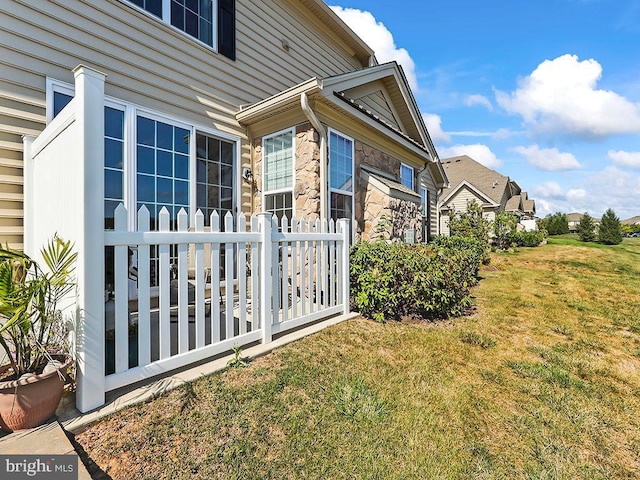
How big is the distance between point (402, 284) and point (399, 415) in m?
2.38

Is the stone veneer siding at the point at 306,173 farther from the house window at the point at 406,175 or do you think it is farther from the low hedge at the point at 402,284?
the house window at the point at 406,175

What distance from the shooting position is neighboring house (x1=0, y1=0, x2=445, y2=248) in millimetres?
3523

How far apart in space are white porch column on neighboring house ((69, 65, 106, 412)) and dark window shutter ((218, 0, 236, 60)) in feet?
13.6

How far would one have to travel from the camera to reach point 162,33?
4.66 m

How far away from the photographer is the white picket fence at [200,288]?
2.23m

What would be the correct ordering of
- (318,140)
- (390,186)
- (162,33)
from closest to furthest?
(162,33) < (318,140) < (390,186)

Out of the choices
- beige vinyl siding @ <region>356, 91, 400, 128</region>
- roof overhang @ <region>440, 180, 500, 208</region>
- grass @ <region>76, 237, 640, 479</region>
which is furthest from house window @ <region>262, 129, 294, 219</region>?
roof overhang @ <region>440, 180, 500, 208</region>

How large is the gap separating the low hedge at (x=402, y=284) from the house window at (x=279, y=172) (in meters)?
1.82

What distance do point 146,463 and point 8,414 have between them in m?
0.91

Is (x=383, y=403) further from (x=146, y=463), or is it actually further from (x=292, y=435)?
(x=146, y=463)

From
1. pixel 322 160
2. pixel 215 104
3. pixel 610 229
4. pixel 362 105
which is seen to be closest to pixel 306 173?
pixel 322 160

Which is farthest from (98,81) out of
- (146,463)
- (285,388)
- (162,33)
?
(162,33)

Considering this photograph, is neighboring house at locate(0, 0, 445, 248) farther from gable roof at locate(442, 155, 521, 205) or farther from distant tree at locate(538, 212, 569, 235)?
distant tree at locate(538, 212, 569, 235)

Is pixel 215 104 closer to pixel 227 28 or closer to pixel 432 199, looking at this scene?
pixel 227 28
